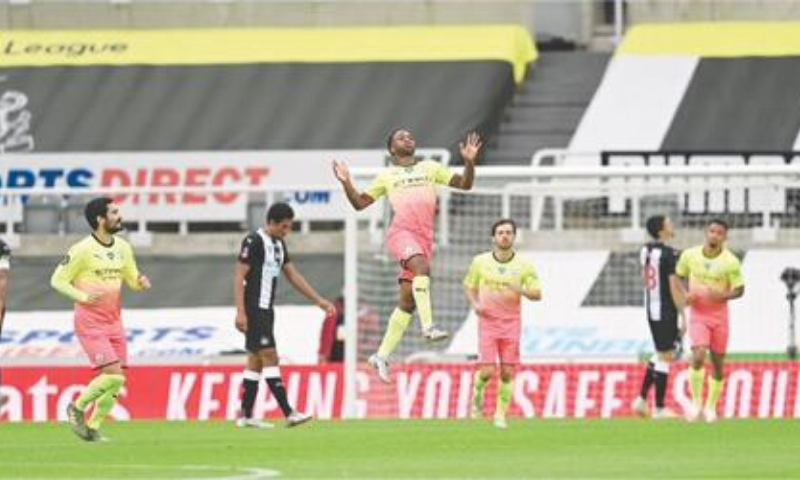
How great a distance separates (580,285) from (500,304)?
8.57 metres

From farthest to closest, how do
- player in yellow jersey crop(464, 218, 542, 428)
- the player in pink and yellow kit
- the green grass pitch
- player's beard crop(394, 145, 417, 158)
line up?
player in yellow jersey crop(464, 218, 542, 428)
the player in pink and yellow kit
player's beard crop(394, 145, 417, 158)
the green grass pitch

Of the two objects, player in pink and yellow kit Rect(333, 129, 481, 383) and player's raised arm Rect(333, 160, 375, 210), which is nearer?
player's raised arm Rect(333, 160, 375, 210)

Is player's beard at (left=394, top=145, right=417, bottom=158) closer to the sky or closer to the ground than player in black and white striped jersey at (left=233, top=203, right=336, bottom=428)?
closer to the sky

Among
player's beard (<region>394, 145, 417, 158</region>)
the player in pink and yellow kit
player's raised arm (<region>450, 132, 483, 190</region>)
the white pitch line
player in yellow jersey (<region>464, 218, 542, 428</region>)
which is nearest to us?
the white pitch line

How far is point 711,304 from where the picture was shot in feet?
101

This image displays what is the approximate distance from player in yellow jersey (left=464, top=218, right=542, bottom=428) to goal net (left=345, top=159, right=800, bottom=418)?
3521 millimetres

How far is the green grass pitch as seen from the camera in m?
20.7

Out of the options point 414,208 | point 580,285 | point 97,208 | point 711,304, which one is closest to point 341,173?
point 414,208

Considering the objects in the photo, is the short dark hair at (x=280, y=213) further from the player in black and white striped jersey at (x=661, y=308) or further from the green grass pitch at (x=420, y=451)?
the player in black and white striped jersey at (x=661, y=308)

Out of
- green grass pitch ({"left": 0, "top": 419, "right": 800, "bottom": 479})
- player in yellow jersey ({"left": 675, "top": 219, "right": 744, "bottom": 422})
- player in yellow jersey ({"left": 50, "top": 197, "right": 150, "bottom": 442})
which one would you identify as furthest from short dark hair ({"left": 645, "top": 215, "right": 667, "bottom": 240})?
player in yellow jersey ({"left": 50, "top": 197, "right": 150, "bottom": 442})

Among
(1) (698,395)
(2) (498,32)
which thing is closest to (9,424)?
(1) (698,395)

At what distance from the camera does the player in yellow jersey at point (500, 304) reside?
99.2 ft

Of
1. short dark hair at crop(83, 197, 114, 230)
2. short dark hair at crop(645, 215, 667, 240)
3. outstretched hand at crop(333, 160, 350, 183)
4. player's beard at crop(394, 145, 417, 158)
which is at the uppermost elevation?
player's beard at crop(394, 145, 417, 158)

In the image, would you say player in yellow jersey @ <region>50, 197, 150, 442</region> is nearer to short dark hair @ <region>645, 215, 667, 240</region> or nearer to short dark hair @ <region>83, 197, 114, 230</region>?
short dark hair @ <region>83, 197, 114, 230</region>
